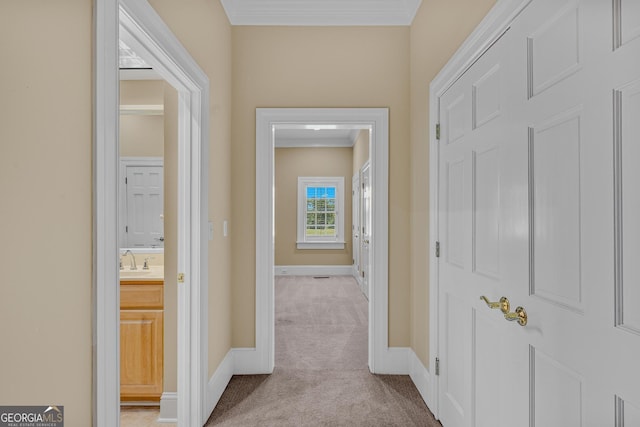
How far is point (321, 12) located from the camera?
9.68 ft

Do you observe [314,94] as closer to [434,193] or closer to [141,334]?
[434,193]

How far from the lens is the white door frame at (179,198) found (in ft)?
3.79

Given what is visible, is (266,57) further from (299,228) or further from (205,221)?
(299,228)

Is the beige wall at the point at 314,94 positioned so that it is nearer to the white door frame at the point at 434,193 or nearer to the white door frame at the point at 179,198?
the white door frame at the point at 434,193

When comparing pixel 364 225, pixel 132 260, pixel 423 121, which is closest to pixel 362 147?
pixel 364 225

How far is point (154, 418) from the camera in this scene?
2.42 meters

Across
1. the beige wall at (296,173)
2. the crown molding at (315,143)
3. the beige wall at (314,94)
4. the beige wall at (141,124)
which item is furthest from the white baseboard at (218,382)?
the crown molding at (315,143)

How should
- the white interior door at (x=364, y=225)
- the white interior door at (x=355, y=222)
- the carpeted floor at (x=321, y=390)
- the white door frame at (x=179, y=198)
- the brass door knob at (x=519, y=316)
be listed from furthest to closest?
1. the white interior door at (x=355, y=222)
2. the white interior door at (x=364, y=225)
3. the carpeted floor at (x=321, y=390)
4. the brass door knob at (x=519, y=316)
5. the white door frame at (x=179, y=198)

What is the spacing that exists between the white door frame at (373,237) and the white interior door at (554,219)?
1.02 meters

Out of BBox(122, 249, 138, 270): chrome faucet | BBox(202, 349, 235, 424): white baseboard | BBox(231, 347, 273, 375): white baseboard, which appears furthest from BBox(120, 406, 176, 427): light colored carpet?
BBox(122, 249, 138, 270): chrome faucet

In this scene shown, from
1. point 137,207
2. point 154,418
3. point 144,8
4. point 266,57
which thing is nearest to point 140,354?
point 154,418

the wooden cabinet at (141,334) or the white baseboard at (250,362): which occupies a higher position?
the wooden cabinet at (141,334)

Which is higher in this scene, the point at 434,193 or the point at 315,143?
the point at 315,143

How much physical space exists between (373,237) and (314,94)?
48.7 inches
